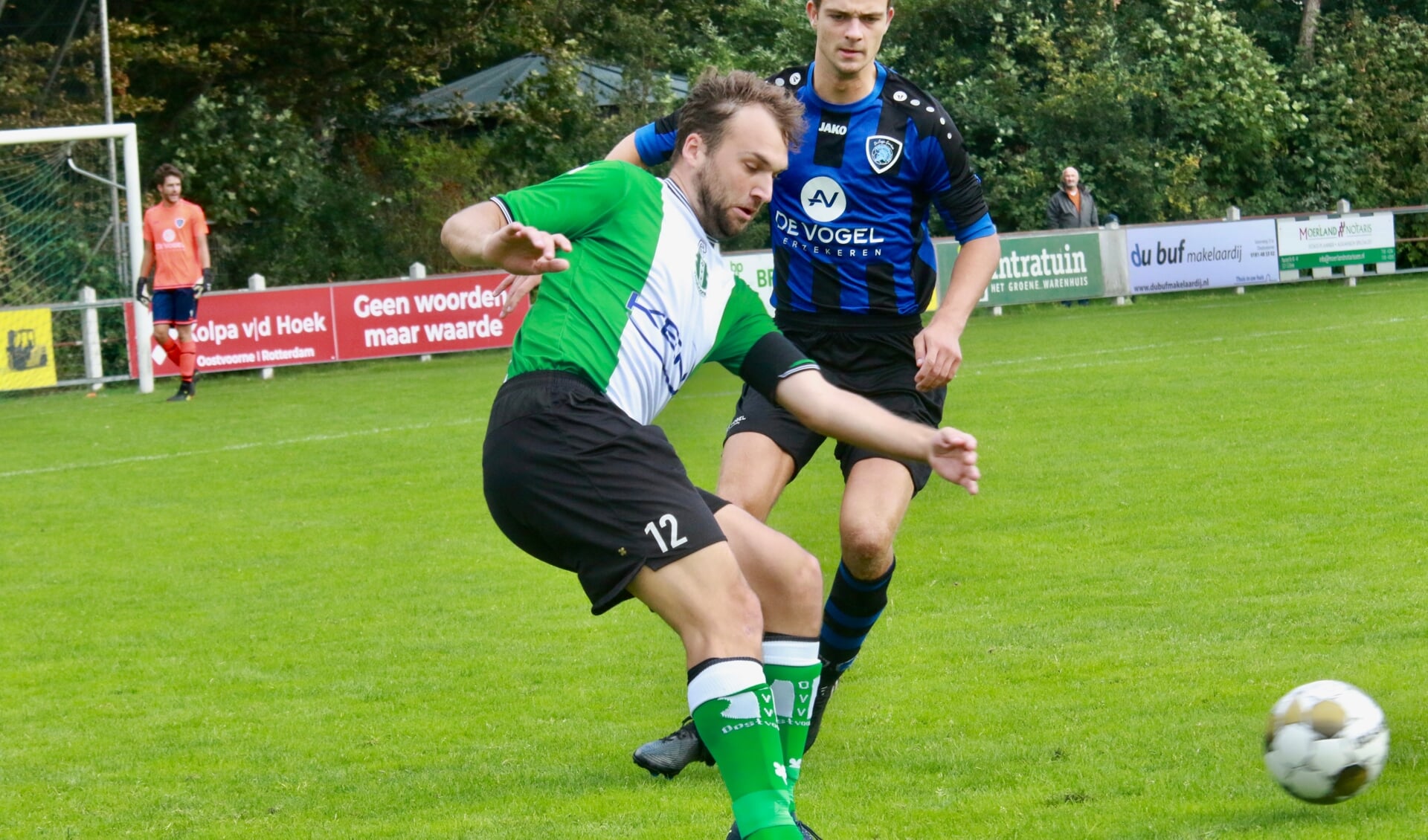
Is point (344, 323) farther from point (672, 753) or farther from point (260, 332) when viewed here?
point (672, 753)

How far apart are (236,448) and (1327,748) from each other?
11.1m

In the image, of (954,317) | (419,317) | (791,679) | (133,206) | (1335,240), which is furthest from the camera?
(1335,240)

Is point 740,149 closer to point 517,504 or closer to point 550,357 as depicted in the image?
point 550,357

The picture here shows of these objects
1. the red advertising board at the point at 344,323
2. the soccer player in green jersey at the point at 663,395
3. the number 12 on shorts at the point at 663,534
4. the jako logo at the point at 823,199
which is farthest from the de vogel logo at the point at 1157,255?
→ the number 12 on shorts at the point at 663,534

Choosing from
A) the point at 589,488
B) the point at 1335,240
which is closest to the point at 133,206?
the point at 589,488

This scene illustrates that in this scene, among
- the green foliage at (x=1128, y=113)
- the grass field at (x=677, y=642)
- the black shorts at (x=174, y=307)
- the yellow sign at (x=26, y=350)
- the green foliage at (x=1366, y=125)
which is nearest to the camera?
the grass field at (x=677, y=642)

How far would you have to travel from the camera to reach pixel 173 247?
17.2 metres

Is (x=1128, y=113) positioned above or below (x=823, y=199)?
below

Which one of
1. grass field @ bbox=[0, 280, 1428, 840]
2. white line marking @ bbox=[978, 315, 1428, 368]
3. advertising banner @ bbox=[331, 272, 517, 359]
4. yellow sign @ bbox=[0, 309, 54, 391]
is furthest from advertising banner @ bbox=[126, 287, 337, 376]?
white line marking @ bbox=[978, 315, 1428, 368]

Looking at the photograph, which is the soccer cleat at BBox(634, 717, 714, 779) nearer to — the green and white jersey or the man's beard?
the green and white jersey

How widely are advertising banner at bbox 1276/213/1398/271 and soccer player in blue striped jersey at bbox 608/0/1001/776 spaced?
2214 centimetres

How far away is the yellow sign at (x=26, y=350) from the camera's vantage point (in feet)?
61.0

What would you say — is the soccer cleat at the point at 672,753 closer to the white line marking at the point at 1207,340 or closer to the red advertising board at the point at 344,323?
the white line marking at the point at 1207,340

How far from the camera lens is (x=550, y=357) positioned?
3957 millimetres
